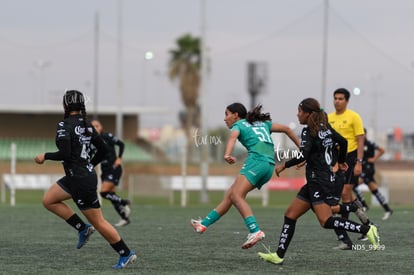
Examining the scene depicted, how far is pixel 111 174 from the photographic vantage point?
57.4 ft

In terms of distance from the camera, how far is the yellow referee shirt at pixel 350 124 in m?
13.3

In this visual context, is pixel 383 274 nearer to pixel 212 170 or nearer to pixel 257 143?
pixel 257 143

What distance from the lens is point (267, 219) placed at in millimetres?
18656

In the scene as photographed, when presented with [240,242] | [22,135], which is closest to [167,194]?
[240,242]

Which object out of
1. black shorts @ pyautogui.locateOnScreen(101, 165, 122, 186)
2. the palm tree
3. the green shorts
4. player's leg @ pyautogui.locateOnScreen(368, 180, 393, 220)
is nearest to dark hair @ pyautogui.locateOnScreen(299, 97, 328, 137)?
the green shorts

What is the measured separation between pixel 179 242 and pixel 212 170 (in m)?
36.1

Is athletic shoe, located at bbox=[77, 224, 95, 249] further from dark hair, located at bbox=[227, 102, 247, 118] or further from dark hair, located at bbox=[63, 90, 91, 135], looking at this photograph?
dark hair, located at bbox=[227, 102, 247, 118]

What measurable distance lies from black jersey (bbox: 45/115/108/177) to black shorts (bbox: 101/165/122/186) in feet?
24.9

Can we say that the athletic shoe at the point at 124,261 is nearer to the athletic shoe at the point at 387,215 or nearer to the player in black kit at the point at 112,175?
the player in black kit at the point at 112,175

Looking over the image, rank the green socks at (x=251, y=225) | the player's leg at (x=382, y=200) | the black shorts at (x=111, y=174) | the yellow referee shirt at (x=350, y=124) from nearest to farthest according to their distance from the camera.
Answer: the green socks at (x=251, y=225) < the yellow referee shirt at (x=350, y=124) < the black shorts at (x=111, y=174) < the player's leg at (x=382, y=200)

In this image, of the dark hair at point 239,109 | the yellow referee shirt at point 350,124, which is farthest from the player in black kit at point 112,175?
the dark hair at point 239,109

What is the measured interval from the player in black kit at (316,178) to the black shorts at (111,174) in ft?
25.1

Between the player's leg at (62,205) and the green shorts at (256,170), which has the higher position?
the green shorts at (256,170)

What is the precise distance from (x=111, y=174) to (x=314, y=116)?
822 centimetres
